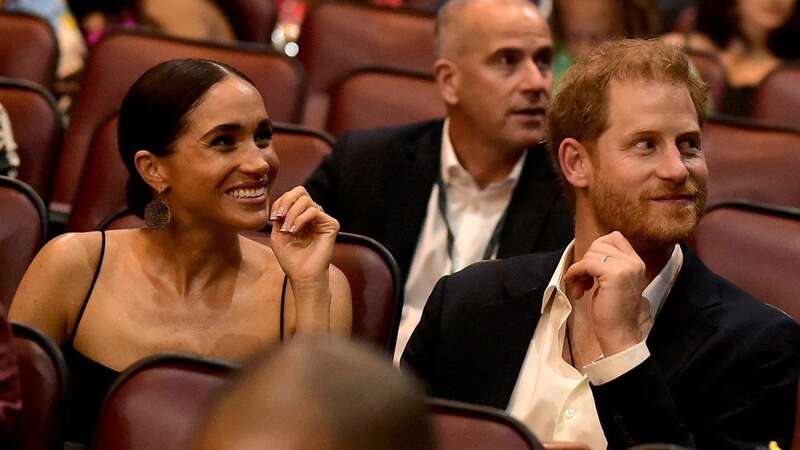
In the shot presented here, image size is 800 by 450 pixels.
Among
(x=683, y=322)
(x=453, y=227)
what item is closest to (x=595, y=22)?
(x=453, y=227)

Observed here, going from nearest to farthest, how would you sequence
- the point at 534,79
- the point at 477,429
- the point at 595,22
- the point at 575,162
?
the point at 477,429
the point at 575,162
the point at 534,79
the point at 595,22

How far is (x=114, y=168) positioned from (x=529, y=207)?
899 mm

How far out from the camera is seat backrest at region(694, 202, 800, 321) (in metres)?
2.58

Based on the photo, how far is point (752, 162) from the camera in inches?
123

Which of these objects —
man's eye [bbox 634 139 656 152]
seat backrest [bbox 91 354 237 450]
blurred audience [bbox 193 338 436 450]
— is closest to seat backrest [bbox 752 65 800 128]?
man's eye [bbox 634 139 656 152]

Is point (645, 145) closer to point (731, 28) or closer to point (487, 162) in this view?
point (487, 162)

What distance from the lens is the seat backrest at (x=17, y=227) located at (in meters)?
2.50

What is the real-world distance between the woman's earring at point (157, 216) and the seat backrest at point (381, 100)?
1106mm

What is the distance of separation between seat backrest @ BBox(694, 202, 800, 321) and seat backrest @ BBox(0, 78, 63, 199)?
4.59 feet

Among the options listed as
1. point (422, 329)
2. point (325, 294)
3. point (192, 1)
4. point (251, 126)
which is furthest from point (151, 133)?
point (192, 1)

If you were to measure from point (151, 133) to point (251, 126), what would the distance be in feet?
0.56

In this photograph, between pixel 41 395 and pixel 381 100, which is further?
pixel 381 100

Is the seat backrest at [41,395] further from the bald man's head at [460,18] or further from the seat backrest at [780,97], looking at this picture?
the seat backrest at [780,97]

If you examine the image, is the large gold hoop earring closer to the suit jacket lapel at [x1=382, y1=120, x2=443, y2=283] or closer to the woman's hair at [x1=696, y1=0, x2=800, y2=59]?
the suit jacket lapel at [x1=382, y1=120, x2=443, y2=283]
